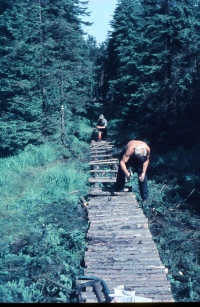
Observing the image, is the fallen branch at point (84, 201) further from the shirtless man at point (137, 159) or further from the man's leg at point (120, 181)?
the shirtless man at point (137, 159)

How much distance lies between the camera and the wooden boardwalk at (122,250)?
5.06 metres

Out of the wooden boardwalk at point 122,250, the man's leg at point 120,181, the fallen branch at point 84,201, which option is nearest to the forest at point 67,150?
the fallen branch at point 84,201

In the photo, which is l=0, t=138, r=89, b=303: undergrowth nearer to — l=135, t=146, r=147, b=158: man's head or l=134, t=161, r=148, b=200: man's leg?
l=134, t=161, r=148, b=200: man's leg

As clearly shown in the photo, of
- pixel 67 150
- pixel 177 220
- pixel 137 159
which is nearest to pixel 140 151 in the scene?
pixel 137 159

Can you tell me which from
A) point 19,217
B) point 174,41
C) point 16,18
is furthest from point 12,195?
point 174,41

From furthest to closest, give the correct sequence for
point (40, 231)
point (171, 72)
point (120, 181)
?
point (171, 72), point (120, 181), point (40, 231)

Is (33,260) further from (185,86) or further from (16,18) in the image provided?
(16,18)

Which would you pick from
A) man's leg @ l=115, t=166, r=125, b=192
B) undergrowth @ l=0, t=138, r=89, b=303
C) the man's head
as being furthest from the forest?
the man's head

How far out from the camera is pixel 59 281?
18.6 feet

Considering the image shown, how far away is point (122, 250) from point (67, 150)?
33.0 feet

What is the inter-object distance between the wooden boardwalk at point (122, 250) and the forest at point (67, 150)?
423 millimetres

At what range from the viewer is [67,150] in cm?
1575

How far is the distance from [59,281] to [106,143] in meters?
11.2

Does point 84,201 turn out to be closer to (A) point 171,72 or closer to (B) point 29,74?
(A) point 171,72
